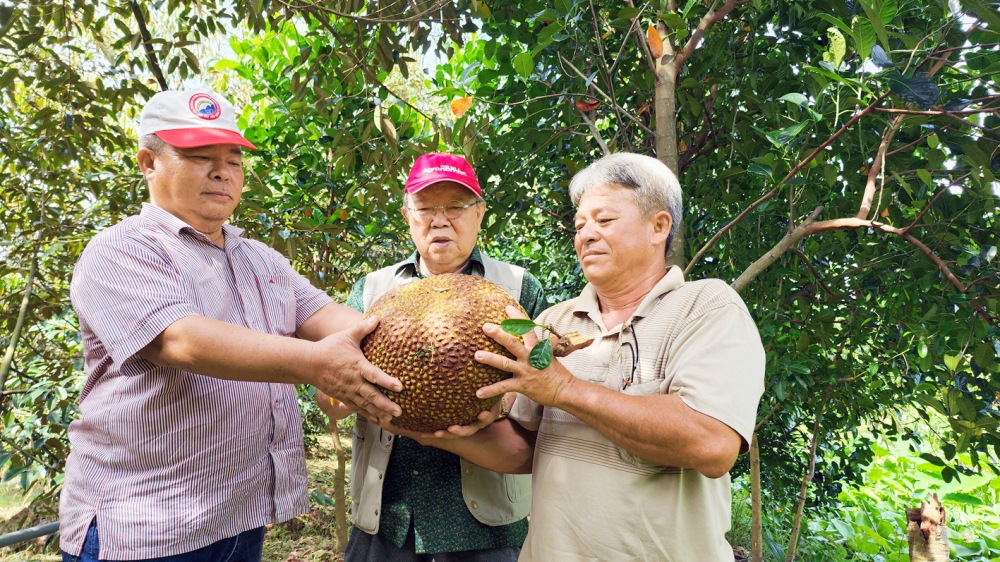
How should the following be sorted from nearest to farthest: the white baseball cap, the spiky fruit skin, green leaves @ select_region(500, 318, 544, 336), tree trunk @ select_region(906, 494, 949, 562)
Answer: green leaves @ select_region(500, 318, 544, 336)
the spiky fruit skin
the white baseball cap
tree trunk @ select_region(906, 494, 949, 562)

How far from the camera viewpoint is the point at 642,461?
1.45 metres

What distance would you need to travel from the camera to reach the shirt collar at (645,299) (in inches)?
63.2

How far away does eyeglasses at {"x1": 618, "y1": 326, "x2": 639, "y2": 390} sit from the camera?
152cm

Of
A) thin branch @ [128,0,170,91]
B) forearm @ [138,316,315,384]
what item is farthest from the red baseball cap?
thin branch @ [128,0,170,91]

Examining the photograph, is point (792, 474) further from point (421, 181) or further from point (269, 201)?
point (269, 201)

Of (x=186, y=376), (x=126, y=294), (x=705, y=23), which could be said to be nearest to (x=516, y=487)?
(x=186, y=376)

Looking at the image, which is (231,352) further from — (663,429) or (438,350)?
(663,429)

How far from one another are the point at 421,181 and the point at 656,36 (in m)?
0.94

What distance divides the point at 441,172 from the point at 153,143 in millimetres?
859

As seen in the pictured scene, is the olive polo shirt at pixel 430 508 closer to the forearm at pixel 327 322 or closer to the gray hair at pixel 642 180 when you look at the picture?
the forearm at pixel 327 322

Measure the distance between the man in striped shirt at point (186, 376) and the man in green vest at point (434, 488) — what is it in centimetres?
26

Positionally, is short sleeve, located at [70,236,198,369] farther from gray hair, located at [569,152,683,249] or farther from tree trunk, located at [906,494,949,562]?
tree trunk, located at [906,494,949,562]

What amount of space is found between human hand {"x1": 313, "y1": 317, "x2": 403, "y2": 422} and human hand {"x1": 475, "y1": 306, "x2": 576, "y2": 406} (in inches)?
8.7

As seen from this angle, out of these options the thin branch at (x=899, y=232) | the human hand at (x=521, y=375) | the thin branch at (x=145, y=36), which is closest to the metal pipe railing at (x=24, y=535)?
the human hand at (x=521, y=375)
